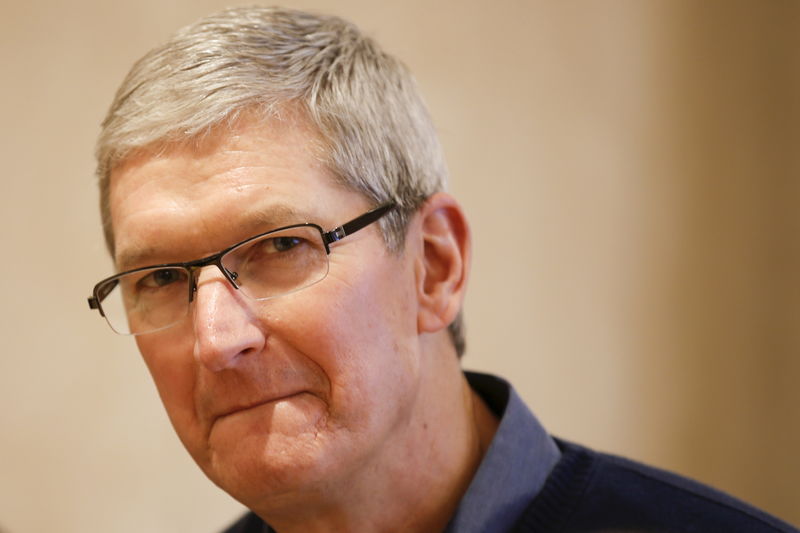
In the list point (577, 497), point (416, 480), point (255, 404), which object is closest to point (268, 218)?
point (255, 404)

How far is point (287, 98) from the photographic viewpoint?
1177 mm

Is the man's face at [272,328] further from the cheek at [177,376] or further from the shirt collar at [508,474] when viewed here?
the shirt collar at [508,474]

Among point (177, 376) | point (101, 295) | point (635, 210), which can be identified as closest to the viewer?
point (177, 376)

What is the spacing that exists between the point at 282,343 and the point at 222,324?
0.09 metres

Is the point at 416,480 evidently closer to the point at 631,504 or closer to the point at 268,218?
the point at 631,504

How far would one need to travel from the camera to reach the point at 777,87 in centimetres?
220

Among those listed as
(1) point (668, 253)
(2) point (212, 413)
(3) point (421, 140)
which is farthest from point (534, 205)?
(2) point (212, 413)

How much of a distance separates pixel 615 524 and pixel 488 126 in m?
1.30

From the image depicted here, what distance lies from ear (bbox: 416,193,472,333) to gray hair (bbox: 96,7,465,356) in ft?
0.12

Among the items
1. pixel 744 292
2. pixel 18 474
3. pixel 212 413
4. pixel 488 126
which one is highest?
pixel 488 126

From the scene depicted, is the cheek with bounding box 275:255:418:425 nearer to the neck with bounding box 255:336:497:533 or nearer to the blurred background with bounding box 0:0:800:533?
the neck with bounding box 255:336:497:533

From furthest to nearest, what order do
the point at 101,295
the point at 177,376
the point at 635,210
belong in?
1. the point at 635,210
2. the point at 101,295
3. the point at 177,376

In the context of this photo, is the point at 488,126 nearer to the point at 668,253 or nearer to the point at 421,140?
the point at 668,253

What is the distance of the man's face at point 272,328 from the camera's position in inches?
43.5
